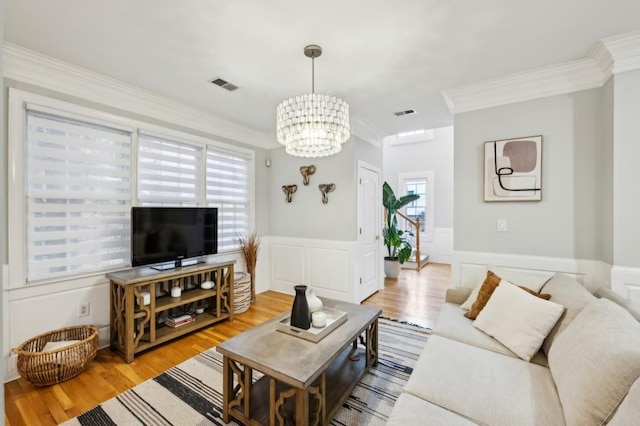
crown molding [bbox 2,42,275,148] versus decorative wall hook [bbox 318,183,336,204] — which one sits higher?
crown molding [bbox 2,42,275,148]

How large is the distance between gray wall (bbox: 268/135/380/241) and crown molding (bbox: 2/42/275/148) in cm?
112

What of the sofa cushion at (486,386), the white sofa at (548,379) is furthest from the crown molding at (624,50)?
the sofa cushion at (486,386)

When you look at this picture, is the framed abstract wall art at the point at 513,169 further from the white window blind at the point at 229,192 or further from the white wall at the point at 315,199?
the white window blind at the point at 229,192

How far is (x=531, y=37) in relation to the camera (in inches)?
95.3

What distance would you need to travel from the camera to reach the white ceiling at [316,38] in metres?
2.11

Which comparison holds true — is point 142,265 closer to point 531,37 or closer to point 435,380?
point 435,380

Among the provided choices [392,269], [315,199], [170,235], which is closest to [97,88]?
[170,235]

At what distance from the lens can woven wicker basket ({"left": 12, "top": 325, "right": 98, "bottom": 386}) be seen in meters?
2.37

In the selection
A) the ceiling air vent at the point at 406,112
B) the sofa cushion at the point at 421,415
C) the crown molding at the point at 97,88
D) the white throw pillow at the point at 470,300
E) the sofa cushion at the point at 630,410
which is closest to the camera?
the sofa cushion at the point at 630,410

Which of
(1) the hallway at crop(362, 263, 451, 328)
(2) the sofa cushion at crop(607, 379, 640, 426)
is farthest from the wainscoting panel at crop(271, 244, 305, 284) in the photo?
(2) the sofa cushion at crop(607, 379, 640, 426)

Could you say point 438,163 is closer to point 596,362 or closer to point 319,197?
point 319,197

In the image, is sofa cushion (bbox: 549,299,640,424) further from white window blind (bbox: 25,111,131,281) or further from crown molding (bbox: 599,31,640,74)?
white window blind (bbox: 25,111,131,281)

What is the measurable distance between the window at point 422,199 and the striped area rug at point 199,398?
208 inches

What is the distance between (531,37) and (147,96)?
354cm
